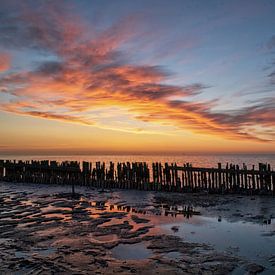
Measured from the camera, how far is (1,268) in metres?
6.52

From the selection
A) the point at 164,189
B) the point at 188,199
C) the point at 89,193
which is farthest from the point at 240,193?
the point at 89,193

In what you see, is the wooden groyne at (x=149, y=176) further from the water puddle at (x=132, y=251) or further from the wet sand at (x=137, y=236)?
the water puddle at (x=132, y=251)

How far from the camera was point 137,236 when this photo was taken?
29.1ft

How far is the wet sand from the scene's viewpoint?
6.64 m

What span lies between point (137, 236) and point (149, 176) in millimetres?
11201

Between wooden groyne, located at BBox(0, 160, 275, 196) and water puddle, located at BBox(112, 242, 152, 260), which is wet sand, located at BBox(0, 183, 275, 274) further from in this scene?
wooden groyne, located at BBox(0, 160, 275, 196)

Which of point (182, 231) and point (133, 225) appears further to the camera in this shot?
point (133, 225)

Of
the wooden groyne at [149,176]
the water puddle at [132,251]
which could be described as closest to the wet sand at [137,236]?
the water puddle at [132,251]

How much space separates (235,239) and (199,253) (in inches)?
65.7

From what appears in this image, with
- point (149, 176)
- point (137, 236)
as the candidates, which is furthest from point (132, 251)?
point (149, 176)

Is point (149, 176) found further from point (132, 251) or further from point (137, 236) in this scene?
point (132, 251)

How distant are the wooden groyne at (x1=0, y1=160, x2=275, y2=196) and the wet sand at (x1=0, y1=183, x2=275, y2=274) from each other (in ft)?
6.46

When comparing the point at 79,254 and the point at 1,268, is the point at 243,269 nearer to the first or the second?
the point at 79,254

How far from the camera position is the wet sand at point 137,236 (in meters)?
6.64
